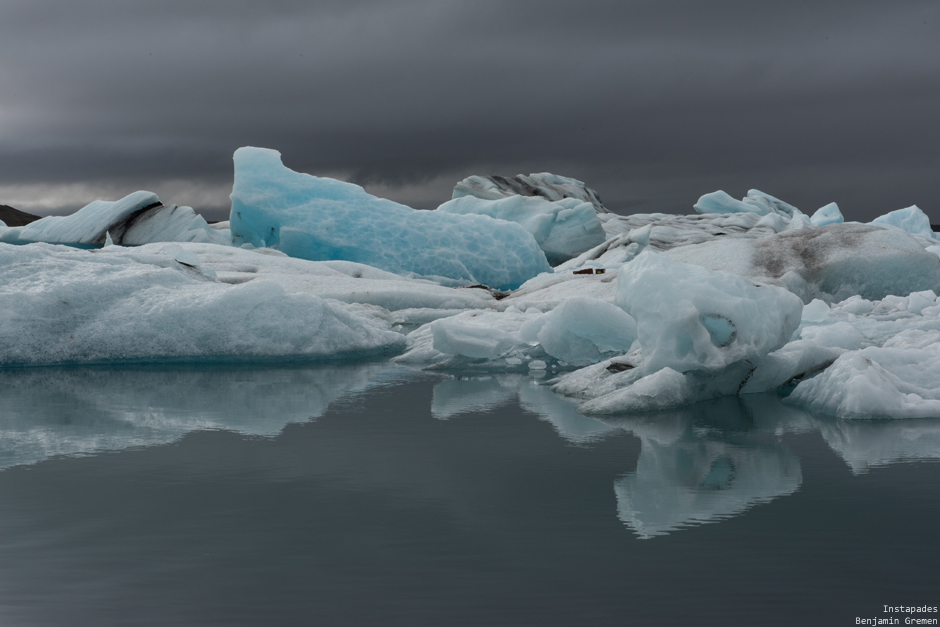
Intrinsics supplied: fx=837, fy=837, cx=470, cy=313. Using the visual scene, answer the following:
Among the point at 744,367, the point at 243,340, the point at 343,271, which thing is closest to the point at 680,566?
the point at 744,367

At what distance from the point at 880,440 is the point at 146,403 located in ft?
12.9

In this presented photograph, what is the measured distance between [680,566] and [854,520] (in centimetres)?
74

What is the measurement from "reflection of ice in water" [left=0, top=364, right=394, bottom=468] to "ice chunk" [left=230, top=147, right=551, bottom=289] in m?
9.00

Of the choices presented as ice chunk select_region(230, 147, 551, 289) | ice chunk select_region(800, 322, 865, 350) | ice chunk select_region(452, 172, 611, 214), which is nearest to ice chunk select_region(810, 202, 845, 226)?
ice chunk select_region(452, 172, 611, 214)

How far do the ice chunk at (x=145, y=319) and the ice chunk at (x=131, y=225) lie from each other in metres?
12.9

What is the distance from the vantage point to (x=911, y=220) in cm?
2277

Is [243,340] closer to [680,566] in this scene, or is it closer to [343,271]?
[680,566]

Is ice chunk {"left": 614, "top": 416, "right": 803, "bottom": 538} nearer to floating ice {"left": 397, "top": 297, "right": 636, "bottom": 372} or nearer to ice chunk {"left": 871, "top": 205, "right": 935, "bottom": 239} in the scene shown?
floating ice {"left": 397, "top": 297, "right": 636, "bottom": 372}

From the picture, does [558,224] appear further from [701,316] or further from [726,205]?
[701,316]

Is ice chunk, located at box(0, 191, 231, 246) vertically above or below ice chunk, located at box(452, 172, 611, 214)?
below

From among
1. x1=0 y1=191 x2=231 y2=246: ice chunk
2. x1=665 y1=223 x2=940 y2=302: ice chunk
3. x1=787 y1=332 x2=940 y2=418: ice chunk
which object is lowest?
x1=787 y1=332 x2=940 y2=418: ice chunk

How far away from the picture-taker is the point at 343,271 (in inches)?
520

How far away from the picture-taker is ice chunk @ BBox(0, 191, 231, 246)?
19812 mm

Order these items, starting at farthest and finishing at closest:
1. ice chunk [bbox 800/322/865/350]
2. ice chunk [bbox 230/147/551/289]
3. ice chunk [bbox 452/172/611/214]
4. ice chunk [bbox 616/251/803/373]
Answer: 1. ice chunk [bbox 452/172/611/214]
2. ice chunk [bbox 230/147/551/289]
3. ice chunk [bbox 800/322/865/350]
4. ice chunk [bbox 616/251/803/373]
